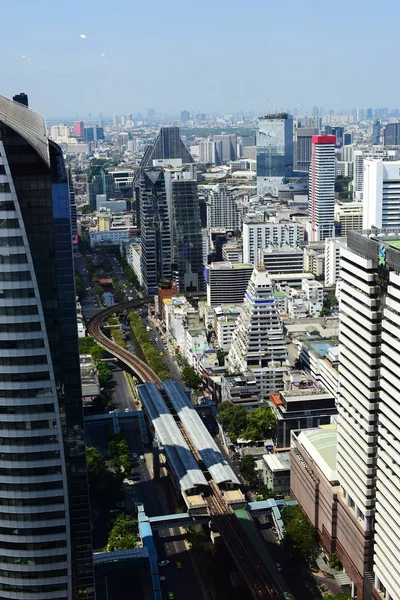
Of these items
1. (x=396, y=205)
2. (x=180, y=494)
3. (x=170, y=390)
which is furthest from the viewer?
(x=396, y=205)

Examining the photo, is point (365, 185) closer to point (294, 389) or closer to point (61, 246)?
point (294, 389)

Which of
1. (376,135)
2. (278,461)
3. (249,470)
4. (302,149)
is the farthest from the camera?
(376,135)

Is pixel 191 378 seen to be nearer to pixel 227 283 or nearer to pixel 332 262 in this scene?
pixel 227 283

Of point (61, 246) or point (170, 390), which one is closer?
point (61, 246)

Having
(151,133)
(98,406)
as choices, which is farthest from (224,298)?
(151,133)

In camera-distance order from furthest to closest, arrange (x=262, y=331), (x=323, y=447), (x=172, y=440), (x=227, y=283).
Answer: (x=227, y=283)
(x=262, y=331)
(x=172, y=440)
(x=323, y=447)

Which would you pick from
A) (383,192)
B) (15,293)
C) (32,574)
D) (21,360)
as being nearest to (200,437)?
(32,574)
